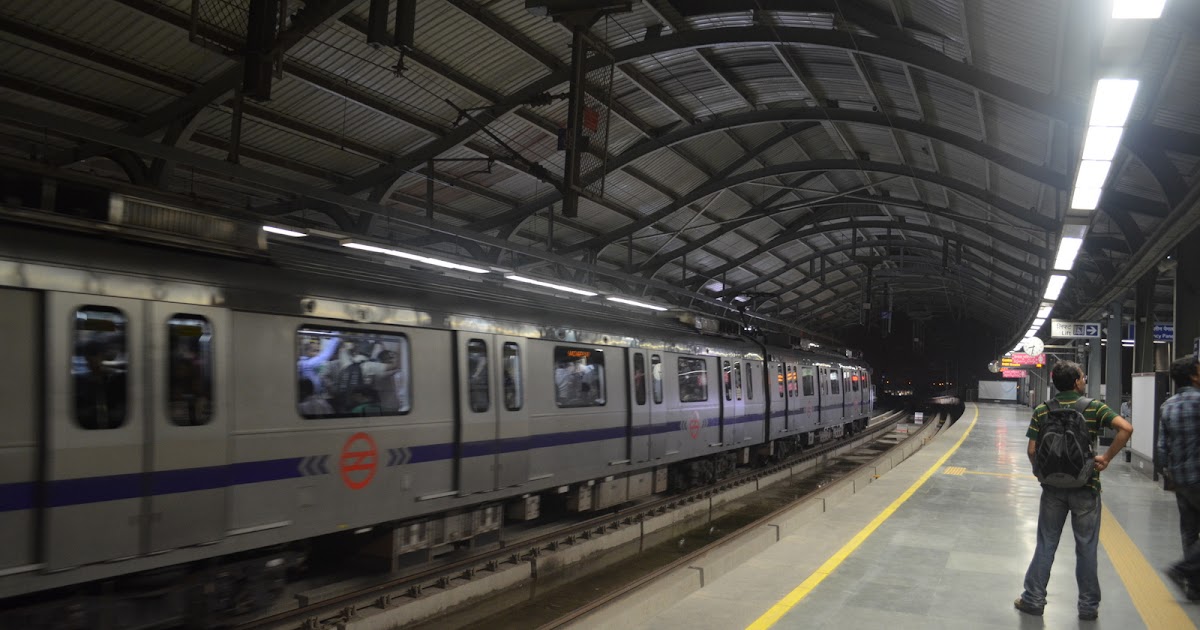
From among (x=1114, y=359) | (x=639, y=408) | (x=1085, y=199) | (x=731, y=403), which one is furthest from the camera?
(x=1114, y=359)

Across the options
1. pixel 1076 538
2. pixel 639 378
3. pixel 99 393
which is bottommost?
pixel 1076 538

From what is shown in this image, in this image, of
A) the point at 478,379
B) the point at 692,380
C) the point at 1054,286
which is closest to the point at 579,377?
the point at 478,379

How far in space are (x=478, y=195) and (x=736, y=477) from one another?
810 cm

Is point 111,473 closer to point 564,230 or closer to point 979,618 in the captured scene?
point 979,618

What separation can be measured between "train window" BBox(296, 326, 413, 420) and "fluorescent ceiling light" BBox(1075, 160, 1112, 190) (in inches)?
255

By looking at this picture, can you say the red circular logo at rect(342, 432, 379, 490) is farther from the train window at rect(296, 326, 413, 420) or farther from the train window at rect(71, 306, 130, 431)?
the train window at rect(71, 306, 130, 431)

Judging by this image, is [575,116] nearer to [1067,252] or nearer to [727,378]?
[727,378]

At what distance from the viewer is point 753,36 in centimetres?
1241

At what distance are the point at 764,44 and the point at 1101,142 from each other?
6.65 meters

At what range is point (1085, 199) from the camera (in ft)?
28.8

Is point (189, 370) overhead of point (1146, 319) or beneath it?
beneath

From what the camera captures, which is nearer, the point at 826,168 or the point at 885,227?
the point at 826,168

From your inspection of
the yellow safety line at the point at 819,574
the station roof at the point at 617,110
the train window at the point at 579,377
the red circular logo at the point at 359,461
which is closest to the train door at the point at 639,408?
the train window at the point at 579,377

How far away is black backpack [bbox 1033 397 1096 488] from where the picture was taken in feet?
18.6
